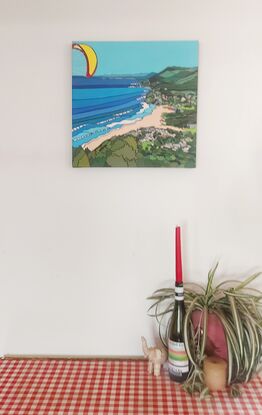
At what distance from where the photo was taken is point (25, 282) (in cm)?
128

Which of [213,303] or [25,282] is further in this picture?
[25,282]

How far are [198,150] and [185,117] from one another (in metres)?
0.12

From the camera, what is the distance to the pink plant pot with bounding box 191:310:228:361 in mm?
1085

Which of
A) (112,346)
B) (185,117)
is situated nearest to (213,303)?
(112,346)

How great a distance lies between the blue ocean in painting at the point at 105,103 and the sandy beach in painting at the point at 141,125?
12mm

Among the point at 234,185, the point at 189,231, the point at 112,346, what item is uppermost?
the point at 234,185

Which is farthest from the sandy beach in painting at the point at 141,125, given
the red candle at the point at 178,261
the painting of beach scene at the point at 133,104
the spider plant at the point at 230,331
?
the spider plant at the point at 230,331

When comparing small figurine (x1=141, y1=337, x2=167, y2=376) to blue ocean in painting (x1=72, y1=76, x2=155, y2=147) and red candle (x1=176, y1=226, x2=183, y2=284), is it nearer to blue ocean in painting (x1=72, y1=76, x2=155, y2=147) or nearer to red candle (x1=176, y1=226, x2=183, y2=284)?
red candle (x1=176, y1=226, x2=183, y2=284)

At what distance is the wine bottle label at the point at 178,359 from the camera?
1089 mm

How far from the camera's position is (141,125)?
1.21 m

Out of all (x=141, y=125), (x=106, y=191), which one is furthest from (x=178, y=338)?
(x=141, y=125)

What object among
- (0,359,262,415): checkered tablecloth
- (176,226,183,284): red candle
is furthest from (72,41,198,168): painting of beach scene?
(0,359,262,415): checkered tablecloth

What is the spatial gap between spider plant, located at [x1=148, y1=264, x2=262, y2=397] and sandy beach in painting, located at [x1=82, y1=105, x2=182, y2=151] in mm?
543

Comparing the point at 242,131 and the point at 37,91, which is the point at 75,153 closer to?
the point at 37,91
